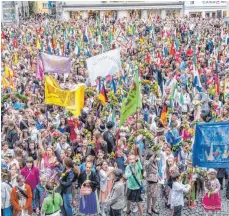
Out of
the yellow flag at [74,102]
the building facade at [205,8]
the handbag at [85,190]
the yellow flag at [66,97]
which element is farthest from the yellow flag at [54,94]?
the building facade at [205,8]

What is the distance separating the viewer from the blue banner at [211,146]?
30.0ft

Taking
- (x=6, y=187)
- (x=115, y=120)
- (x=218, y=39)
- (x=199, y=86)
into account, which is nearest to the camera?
(x=6, y=187)

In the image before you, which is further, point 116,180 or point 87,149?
point 87,149

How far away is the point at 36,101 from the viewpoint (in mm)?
15977

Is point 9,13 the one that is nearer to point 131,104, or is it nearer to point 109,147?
point 109,147

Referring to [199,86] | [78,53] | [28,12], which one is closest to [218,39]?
[78,53]

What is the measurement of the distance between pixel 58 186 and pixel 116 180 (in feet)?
3.72

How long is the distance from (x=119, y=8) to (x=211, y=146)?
66054mm

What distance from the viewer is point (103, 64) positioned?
16438 millimetres

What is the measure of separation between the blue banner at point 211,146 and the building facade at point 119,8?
64.7 meters

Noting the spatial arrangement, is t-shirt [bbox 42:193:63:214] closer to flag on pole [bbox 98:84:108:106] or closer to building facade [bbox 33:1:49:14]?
flag on pole [bbox 98:84:108:106]

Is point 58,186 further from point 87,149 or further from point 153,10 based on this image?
point 153,10

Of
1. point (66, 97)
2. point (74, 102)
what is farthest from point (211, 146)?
point (66, 97)

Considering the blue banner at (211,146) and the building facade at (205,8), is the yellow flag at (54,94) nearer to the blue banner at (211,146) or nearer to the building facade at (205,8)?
the blue banner at (211,146)
